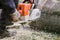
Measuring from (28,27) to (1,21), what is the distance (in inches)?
21.9

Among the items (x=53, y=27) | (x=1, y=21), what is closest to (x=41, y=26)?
(x=53, y=27)

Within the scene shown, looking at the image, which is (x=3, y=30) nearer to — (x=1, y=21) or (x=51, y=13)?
(x=1, y=21)

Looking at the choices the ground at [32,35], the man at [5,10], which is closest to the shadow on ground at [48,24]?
the ground at [32,35]

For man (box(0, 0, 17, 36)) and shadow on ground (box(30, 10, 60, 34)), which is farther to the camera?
shadow on ground (box(30, 10, 60, 34))

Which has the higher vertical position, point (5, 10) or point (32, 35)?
point (5, 10)

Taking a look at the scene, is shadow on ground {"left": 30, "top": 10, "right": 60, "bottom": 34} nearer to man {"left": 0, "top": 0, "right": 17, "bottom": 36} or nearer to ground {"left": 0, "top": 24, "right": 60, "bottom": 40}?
ground {"left": 0, "top": 24, "right": 60, "bottom": 40}

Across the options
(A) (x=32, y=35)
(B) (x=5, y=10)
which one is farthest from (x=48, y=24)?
(B) (x=5, y=10)

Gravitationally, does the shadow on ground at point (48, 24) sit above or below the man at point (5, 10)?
below

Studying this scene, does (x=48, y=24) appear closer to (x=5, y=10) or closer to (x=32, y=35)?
(x=32, y=35)

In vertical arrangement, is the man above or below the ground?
above

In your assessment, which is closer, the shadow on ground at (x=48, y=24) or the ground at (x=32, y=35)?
the ground at (x=32, y=35)

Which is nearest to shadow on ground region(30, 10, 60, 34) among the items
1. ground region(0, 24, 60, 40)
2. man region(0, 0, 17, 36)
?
ground region(0, 24, 60, 40)

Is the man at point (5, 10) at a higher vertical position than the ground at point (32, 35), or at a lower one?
higher

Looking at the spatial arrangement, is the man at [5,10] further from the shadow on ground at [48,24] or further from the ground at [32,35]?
the shadow on ground at [48,24]
